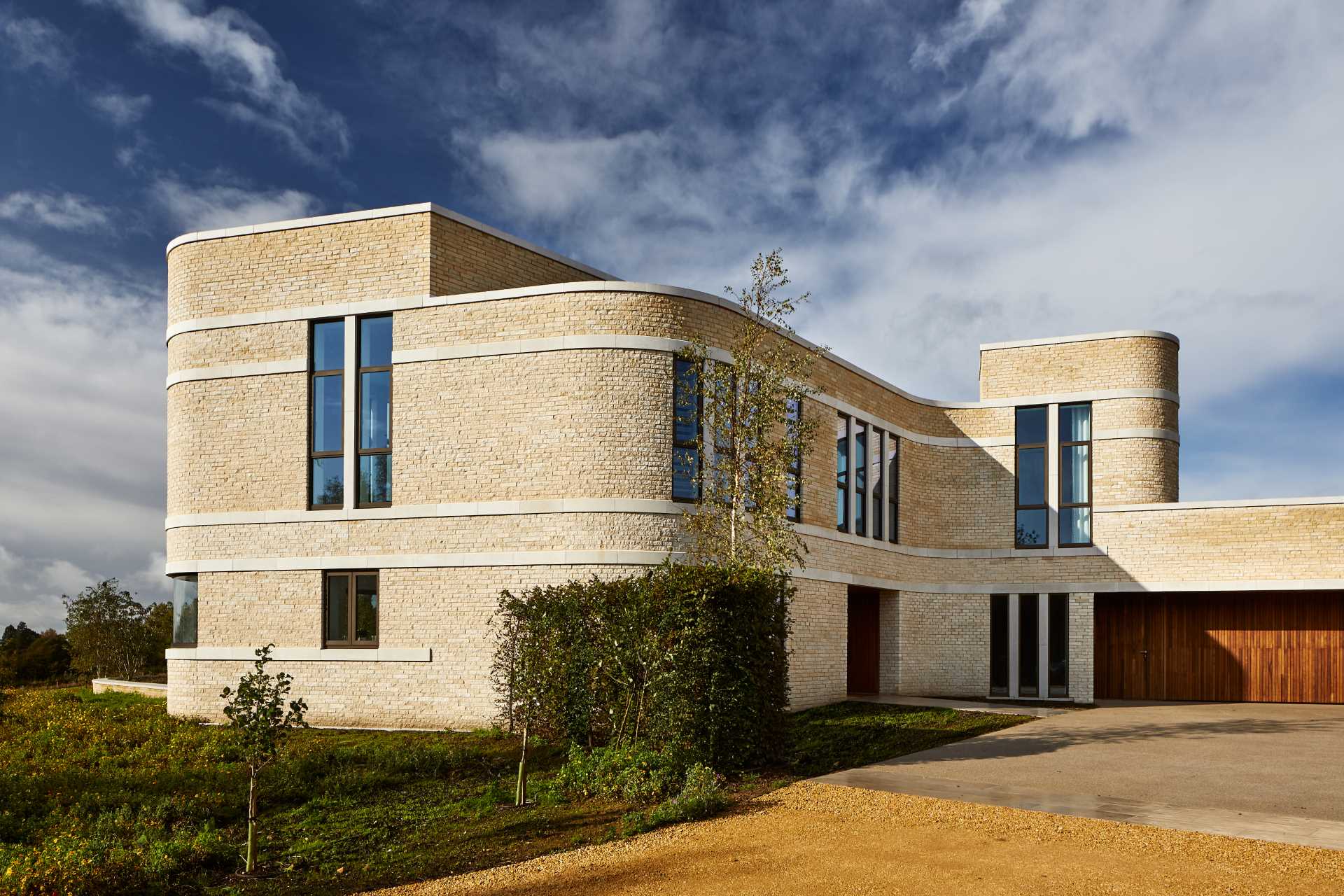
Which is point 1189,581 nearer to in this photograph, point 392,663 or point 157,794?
point 392,663

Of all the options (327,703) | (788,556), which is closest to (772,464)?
(788,556)

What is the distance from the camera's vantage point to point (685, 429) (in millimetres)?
16781

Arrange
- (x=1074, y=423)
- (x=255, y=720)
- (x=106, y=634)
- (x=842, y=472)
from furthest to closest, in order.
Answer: (x=106, y=634), (x=1074, y=423), (x=842, y=472), (x=255, y=720)

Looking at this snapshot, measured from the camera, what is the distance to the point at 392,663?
16.9m

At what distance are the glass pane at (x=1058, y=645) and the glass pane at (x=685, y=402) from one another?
10923 millimetres

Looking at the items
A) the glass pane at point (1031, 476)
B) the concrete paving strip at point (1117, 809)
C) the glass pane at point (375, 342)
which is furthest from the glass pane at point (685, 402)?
the glass pane at point (1031, 476)

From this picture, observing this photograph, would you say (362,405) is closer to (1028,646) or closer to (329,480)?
(329,480)

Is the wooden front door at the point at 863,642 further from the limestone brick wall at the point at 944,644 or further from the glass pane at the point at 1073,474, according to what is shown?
the glass pane at the point at 1073,474

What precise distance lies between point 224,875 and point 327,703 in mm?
8668

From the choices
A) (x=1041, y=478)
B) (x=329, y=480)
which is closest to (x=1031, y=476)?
(x=1041, y=478)

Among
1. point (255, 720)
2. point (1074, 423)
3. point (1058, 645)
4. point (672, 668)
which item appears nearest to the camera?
point (255, 720)

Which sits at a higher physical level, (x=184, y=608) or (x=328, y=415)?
(x=328, y=415)

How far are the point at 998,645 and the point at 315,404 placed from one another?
50.0 ft

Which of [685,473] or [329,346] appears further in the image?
[329,346]
